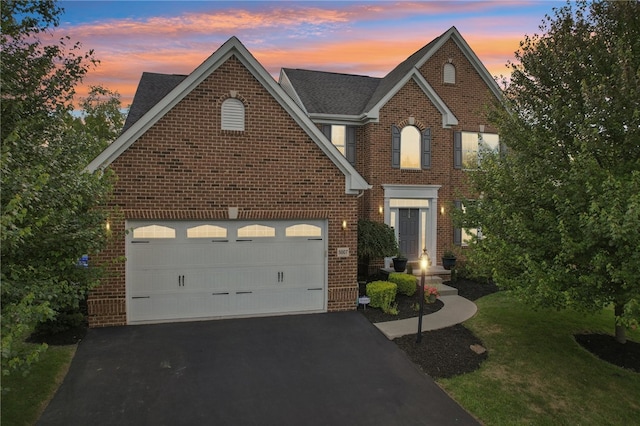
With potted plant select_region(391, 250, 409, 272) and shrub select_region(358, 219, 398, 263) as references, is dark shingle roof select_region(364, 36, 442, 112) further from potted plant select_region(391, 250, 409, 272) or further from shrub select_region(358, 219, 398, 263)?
potted plant select_region(391, 250, 409, 272)

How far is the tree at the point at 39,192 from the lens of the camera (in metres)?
4.26

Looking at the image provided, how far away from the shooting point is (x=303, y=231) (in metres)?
11.0

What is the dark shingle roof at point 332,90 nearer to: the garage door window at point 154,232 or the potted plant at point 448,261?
the potted plant at point 448,261

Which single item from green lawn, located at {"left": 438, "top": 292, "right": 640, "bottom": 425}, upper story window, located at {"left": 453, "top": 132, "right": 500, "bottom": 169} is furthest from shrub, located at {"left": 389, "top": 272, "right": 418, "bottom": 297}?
upper story window, located at {"left": 453, "top": 132, "right": 500, "bottom": 169}

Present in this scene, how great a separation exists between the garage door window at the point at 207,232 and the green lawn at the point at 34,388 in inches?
145

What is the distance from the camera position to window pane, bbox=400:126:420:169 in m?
16.4

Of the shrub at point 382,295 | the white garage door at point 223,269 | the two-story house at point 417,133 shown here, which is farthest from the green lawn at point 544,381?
the two-story house at point 417,133

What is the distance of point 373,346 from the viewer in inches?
348

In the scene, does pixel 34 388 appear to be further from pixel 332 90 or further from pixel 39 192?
pixel 332 90

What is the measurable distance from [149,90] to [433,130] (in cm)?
1219

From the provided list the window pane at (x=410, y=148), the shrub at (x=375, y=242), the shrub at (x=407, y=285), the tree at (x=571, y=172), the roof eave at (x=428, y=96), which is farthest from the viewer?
the window pane at (x=410, y=148)

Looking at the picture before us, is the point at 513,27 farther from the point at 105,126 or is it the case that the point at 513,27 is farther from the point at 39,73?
the point at 105,126

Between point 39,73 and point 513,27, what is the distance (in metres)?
13.0

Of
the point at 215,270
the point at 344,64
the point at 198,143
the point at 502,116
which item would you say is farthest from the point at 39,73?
the point at 344,64
